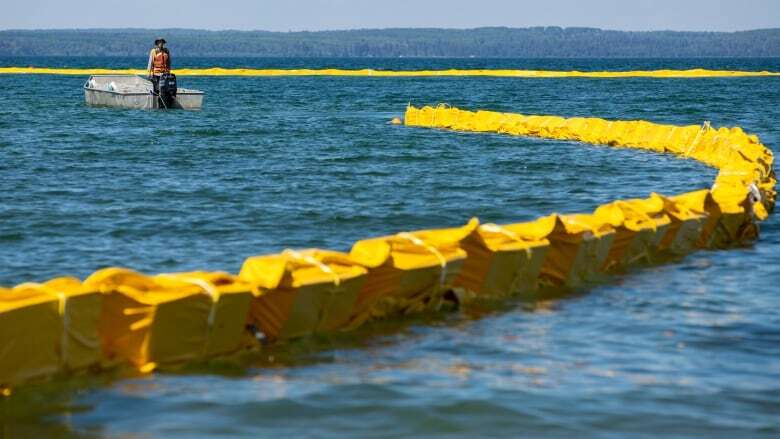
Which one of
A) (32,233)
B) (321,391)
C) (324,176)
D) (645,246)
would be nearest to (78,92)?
(324,176)

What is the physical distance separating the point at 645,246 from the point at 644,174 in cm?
1172

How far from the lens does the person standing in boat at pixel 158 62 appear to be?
132 ft

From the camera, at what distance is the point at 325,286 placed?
404 inches

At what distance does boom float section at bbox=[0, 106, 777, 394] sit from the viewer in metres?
8.90

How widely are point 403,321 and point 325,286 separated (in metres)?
1.18

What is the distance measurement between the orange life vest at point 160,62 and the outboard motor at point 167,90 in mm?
624

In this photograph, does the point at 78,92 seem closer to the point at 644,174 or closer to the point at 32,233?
the point at 644,174

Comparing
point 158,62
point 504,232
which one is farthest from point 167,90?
point 504,232

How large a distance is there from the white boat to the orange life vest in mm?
2522

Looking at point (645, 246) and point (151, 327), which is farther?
point (645, 246)

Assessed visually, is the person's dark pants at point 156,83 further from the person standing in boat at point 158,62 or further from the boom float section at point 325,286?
the boom float section at point 325,286

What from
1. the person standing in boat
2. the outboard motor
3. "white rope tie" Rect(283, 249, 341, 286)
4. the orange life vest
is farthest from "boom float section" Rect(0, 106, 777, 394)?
the outboard motor

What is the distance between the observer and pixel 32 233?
16.7 metres

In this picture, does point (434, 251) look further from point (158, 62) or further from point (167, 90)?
point (167, 90)
